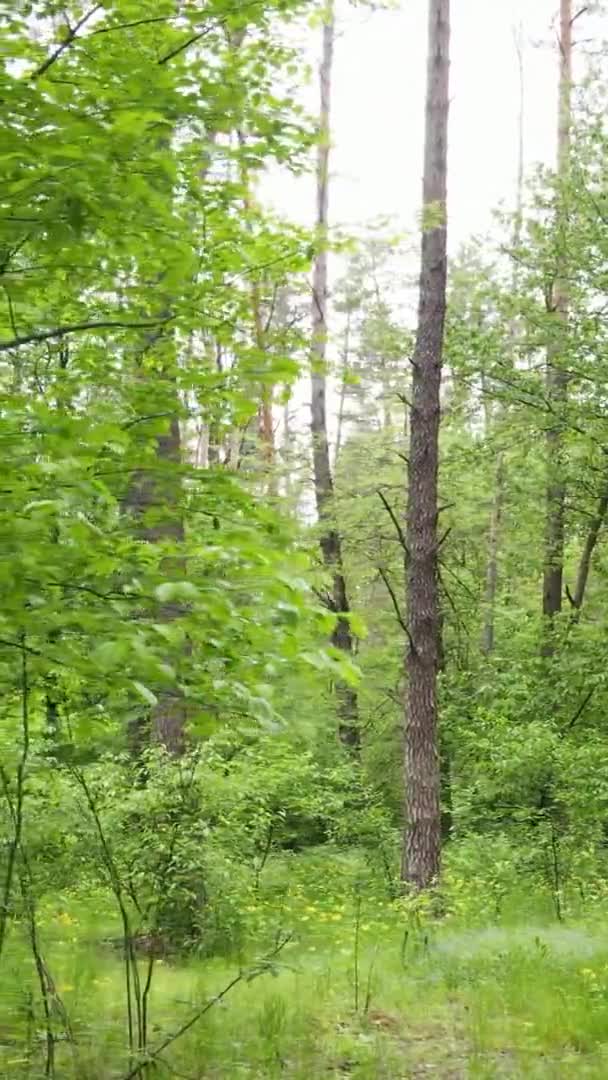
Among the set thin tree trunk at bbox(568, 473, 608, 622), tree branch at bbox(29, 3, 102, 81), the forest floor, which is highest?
tree branch at bbox(29, 3, 102, 81)

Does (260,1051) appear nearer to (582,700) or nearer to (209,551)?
(209,551)

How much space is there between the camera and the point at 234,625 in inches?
125

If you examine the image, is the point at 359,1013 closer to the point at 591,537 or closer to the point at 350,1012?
the point at 350,1012

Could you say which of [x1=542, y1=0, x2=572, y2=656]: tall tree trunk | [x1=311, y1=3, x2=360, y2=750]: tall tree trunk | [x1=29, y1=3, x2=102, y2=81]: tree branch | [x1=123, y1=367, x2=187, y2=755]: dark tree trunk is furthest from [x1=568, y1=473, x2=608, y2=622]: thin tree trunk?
[x1=29, y1=3, x2=102, y2=81]: tree branch

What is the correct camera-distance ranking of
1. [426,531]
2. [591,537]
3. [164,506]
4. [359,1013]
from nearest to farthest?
1. [164,506]
2. [359,1013]
3. [426,531]
4. [591,537]

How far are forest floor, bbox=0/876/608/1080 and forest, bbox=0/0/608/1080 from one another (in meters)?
0.03

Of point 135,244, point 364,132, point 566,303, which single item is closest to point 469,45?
point 364,132

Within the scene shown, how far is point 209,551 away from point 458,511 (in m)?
14.3

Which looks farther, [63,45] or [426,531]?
[426,531]

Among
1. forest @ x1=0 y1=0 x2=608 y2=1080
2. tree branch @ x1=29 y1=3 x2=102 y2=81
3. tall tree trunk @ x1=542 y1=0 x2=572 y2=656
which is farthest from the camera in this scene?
tall tree trunk @ x1=542 y1=0 x2=572 y2=656

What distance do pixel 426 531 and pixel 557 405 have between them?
15.2ft

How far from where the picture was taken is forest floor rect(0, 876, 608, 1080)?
15.2 ft

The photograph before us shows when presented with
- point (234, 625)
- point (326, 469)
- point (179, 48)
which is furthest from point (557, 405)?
point (234, 625)

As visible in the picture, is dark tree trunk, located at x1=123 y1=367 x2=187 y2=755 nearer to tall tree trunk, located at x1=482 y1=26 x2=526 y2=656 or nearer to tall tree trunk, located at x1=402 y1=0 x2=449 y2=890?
tall tree trunk, located at x1=402 y1=0 x2=449 y2=890
